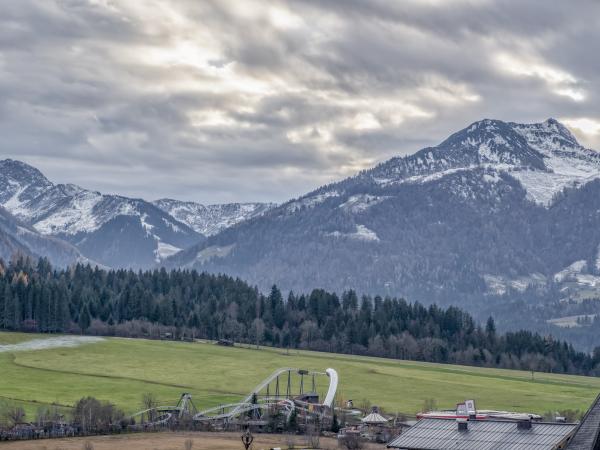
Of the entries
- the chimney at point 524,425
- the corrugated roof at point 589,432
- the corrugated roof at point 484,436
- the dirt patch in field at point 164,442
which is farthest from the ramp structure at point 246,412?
the corrugated roof at point 589,432

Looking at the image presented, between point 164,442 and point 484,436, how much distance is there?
2032 inches

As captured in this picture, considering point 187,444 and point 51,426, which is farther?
point 51,426

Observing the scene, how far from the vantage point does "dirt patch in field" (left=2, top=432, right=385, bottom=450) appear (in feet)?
433

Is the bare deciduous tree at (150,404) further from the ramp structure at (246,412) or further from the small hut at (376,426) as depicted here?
the small hut at (376,426)

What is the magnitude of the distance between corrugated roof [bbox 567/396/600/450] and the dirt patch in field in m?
53.3

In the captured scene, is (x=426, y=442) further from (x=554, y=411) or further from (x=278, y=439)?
(x=554, y=411)

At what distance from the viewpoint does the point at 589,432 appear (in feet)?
284

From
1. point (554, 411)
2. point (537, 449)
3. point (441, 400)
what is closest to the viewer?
point (537, 449)

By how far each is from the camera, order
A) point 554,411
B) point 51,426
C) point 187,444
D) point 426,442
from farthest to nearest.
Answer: point 554,411 < point 51,426 < point 187,444 < point 426,442

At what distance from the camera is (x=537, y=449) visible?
98625 mm

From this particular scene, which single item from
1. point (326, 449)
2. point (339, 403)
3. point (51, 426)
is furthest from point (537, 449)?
point (339, 403)


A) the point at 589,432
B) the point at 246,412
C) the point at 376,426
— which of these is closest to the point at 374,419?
the point at 376,426

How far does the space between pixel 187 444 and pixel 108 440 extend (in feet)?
44.2

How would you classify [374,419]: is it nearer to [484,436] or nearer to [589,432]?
[484,436]
